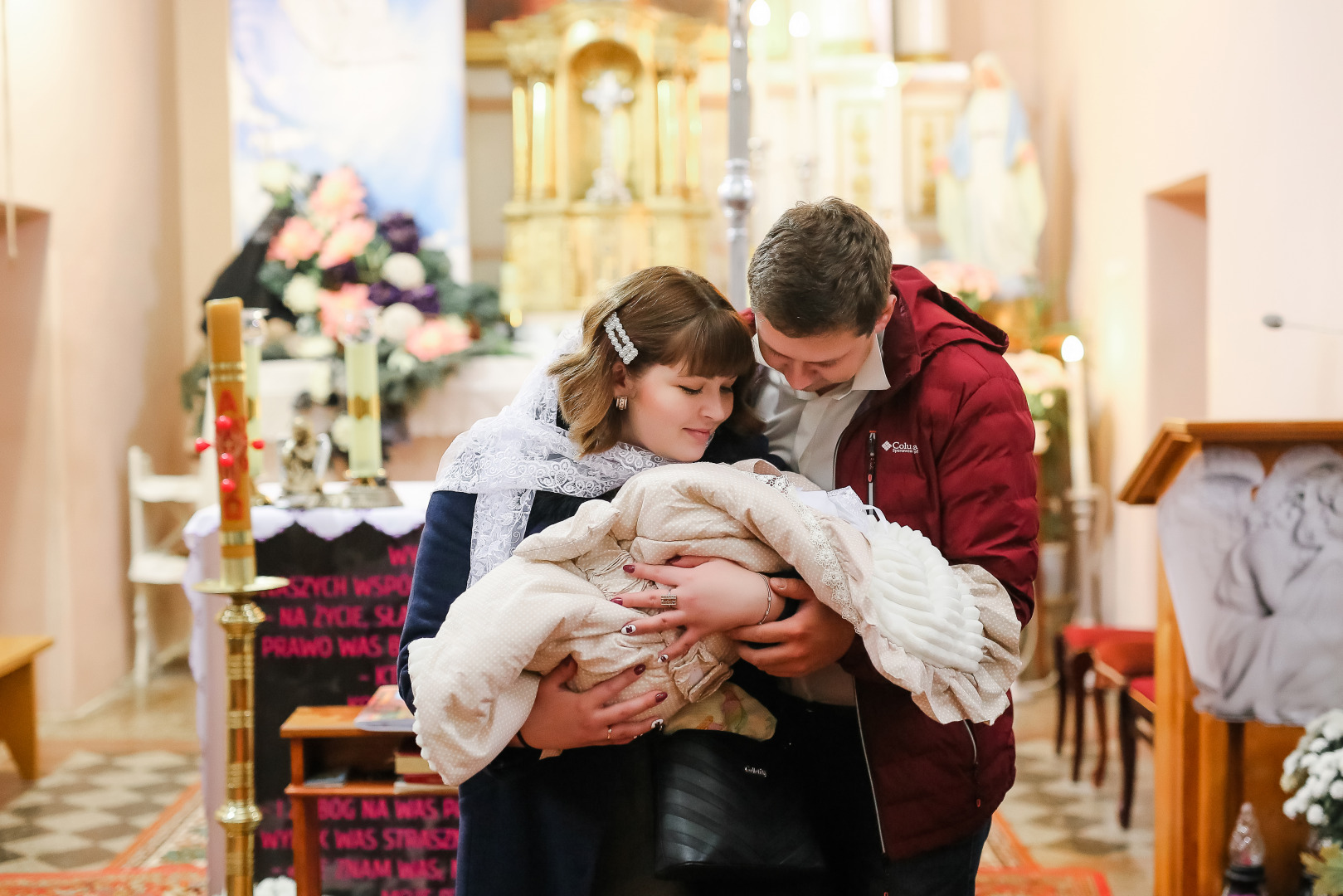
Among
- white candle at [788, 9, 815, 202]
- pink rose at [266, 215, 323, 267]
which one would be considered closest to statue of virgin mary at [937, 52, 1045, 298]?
white candle at [788, 9, 815, 202]

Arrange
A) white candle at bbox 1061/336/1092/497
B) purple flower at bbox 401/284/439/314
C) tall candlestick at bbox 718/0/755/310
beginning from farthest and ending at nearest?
white candle at bbox 1061/336/1092/497 → purple flower at bbox 401/284/439/314 → tall candlestick at bbox 718/0/755/310

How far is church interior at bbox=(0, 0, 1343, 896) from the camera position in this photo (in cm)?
264

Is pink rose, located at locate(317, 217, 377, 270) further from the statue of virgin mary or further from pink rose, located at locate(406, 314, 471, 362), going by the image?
the statue of virgin mary

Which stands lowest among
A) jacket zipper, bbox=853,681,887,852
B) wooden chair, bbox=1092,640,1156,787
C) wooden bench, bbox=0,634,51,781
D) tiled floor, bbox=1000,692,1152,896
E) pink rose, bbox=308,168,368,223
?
tiled floor, bbox=1000,692,1152,896

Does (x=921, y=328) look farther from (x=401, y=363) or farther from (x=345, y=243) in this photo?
(x=345, y=243)

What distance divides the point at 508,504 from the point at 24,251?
4.30 meters

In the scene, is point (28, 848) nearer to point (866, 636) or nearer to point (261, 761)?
point (261, 761)

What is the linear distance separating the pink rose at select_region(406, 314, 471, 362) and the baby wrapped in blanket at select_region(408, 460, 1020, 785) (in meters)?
3.37

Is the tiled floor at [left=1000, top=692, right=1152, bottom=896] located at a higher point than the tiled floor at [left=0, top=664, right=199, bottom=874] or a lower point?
lower

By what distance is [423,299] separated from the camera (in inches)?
189

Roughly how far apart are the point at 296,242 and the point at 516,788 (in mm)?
3627

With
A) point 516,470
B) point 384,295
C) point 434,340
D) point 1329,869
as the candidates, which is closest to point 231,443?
point 516,470

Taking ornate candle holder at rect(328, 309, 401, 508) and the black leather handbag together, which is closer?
the black leather handbag

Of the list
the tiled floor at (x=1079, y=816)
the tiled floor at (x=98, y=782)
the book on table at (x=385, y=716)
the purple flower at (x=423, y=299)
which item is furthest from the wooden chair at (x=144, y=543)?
the tiled floor at (x=1079, y=816)
